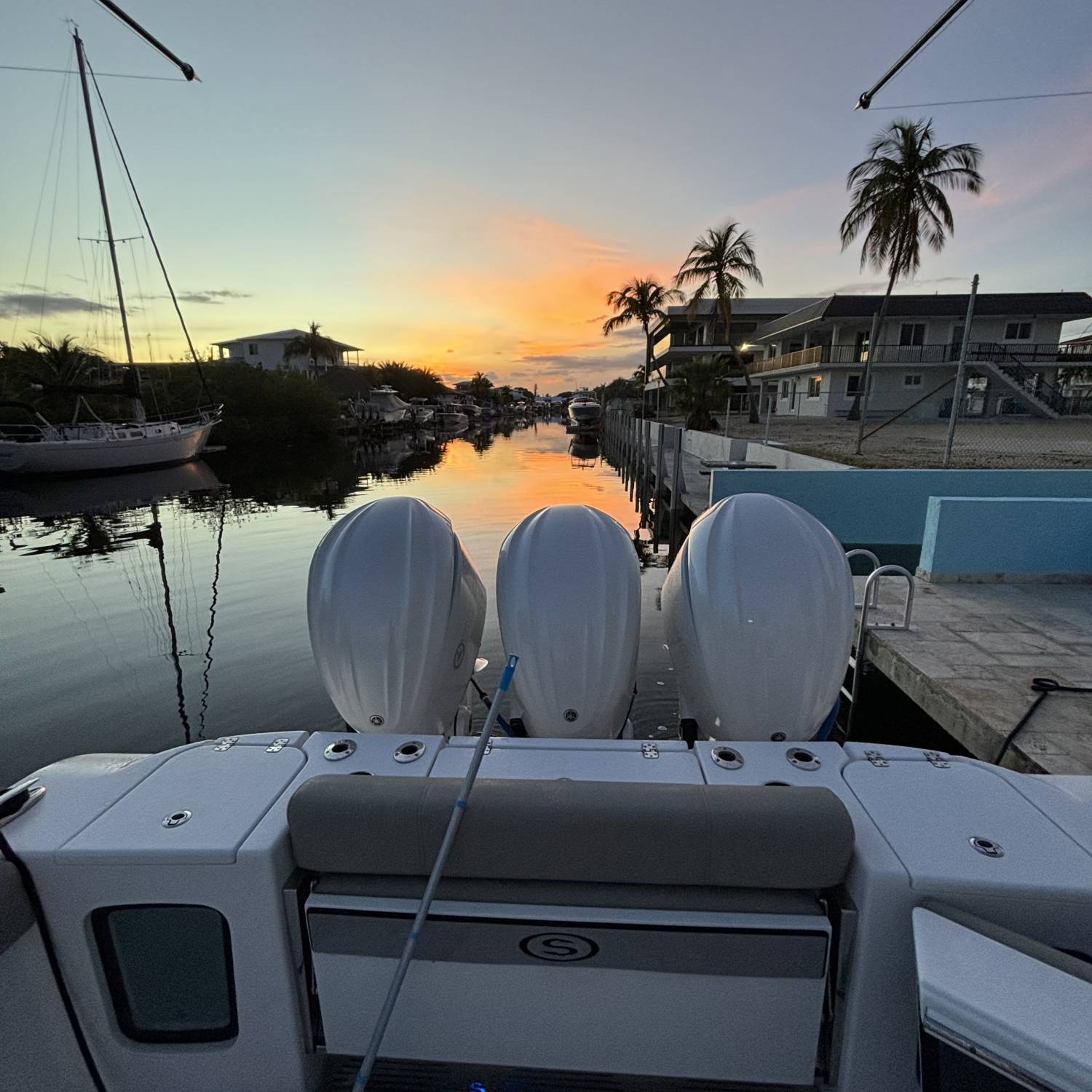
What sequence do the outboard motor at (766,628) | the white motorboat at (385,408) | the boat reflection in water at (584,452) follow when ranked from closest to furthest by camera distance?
the outboard motor at (766,628) → the boat reflection in water at (584,452) → the white motorboat at (385,408)

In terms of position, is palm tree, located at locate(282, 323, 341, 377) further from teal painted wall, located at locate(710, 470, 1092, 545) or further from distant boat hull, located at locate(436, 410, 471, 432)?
teal painted wall, located at locate(710, 470, 1092, 545)

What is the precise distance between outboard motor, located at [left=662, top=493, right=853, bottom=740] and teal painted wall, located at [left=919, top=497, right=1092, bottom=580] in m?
4.38

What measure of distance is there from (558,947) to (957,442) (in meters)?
19.3

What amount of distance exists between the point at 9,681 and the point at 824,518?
1104 centimetres

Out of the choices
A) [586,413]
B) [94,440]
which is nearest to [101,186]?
[94,440]

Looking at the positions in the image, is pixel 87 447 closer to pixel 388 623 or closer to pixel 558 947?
pixel 388 623

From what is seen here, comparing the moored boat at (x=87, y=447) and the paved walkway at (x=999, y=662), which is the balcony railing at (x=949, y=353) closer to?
the paved walkway at (x=999, y=662)

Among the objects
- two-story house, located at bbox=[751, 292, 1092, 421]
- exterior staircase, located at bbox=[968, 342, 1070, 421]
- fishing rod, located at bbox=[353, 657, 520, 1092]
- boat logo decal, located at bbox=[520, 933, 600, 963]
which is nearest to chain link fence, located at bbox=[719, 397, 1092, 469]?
exterior staircase, located at bbox=[968, 342, 1070, 421]

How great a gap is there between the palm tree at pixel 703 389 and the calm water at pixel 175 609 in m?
6.73

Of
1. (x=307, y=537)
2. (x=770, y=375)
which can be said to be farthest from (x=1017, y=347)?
(x=307, y=537)

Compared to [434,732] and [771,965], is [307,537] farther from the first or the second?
[771,965]

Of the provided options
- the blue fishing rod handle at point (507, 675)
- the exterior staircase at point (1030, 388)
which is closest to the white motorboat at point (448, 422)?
the exterior staircase at point (1030, 388)

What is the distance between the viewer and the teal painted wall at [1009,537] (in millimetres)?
6242

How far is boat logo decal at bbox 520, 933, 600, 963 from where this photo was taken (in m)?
1.71
